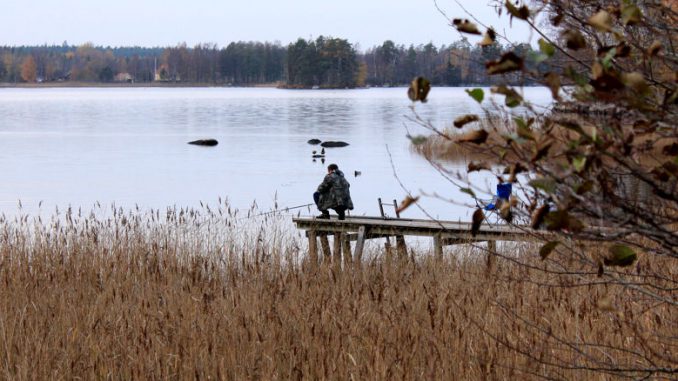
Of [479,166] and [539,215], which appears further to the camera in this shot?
[479,166]

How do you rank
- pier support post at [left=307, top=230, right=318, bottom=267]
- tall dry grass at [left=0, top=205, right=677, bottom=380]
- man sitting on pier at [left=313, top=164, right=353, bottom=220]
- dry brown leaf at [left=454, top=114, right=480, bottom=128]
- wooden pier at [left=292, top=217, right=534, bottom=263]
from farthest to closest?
man sitting on pier at [left=313, top=164, right=353, bottom=220] < wooden pier at [left=292, top=217, right=534, bottom=263] < pier support post at [left=307, top=230, right=318, bottom=267] < tall dry grass at [left=0, top=205, right=677, bottom=380] < dry brown leaf at [left=454, top=114, right=480, bottom=128]

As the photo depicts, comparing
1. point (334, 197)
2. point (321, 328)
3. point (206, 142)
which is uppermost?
point (321, 328)

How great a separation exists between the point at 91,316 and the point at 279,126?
68.9 m

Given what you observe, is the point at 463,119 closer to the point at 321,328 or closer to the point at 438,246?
the point at 321,328

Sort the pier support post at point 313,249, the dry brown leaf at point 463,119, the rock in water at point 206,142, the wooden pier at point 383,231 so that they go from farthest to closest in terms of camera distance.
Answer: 1. the rock in water at point 206,142
2. the wooden pier at point 383,231
3. the pier support post at point 313,249
4. the dry brown leaf at point 463,119

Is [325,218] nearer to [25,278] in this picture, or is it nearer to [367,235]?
[367,235]

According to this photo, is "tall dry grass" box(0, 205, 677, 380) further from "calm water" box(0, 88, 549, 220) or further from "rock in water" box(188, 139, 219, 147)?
"rock in water" box(188, 139, 219, 147)

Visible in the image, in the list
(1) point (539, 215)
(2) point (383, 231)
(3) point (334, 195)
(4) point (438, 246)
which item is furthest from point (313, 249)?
(1) point (539, 215)

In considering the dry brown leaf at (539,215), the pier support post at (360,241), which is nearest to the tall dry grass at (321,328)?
the dry brown leaf at (539,215)

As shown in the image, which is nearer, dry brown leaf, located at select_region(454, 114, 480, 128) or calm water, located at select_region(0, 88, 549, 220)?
dry brown leaf, located at select_region(454, 114, 480, 128)

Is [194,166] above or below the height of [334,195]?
below

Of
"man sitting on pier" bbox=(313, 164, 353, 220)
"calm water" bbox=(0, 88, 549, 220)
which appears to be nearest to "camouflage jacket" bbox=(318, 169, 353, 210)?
"man sitting on pier" bbox=(313, 164, 353, 220)

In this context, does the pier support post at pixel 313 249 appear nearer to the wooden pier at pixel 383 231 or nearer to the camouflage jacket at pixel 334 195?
the wooden pier at pixel 383 231

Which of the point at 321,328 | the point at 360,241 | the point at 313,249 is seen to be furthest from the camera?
the point at 360,241
